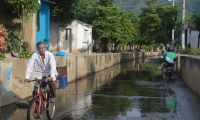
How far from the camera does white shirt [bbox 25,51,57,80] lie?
7.02m

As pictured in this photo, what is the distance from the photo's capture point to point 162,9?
42688 millimetres

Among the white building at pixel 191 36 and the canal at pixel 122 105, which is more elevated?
the white building at pixel 191 36

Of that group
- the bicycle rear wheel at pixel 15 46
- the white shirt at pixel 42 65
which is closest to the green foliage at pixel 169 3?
the bicycle rear wheel at pixel 15 46

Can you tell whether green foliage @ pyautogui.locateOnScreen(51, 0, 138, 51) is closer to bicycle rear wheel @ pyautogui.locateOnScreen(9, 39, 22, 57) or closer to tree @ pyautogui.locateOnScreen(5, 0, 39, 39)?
tree @ pyautogui.locateOnScreen(5, 0, 39, 39)

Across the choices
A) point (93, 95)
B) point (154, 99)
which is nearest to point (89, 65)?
point (93, 95)

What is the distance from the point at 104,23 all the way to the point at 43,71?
27030 mm

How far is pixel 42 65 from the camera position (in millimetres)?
7176

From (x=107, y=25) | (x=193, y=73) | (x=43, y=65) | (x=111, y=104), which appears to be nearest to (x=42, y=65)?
(x=43, y=65)

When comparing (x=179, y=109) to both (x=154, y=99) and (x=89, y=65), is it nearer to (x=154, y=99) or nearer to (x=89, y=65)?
(x=154, y=99)

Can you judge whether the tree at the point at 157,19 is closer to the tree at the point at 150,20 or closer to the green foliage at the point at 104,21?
the tree at the point at 150,20

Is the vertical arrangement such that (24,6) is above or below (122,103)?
above

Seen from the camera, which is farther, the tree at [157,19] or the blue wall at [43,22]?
the tree at [157,19]

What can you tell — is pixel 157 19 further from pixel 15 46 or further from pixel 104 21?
pixel 15 46

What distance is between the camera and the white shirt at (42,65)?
7.02 meters
